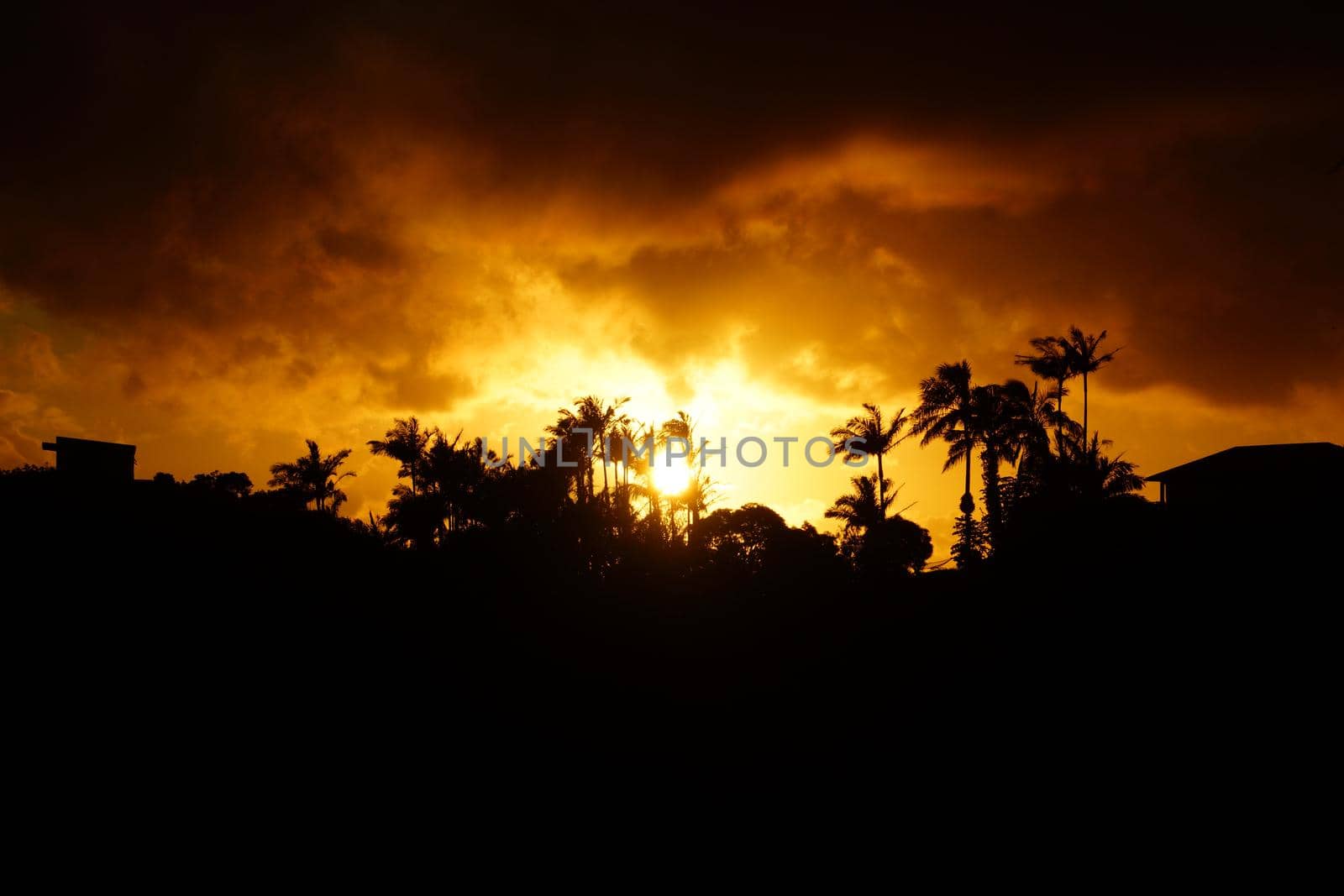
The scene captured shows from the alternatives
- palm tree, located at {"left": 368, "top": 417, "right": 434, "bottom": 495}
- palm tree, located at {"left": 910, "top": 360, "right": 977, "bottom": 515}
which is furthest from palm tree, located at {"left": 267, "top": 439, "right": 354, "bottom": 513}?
palm tree, located at {"left": 910, "top": 360, "right": 977, "bottom": 515}

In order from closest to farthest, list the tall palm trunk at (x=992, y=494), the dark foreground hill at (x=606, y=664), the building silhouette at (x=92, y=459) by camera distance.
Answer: the dark foreground hill at (x=606, y=664), the building silhouette at (x=92, y=459), the tall palm trunk at (x=992, y=494)

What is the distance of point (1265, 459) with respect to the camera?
37469mm

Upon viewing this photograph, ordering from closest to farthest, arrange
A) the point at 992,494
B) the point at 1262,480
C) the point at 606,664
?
1. the point at 606,664
2. the point at 1262,480
3. the point at 992,494

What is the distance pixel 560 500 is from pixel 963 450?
2395cm

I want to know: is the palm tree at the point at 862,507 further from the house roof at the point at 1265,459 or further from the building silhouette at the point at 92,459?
the building silhouette at the point at 92,459

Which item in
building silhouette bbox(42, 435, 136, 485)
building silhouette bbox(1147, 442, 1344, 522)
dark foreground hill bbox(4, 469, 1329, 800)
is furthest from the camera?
building silhouette bbox(1147, 442, 1344, 522)

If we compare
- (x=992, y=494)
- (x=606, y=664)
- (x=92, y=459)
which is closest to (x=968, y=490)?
(x=992, y=494)

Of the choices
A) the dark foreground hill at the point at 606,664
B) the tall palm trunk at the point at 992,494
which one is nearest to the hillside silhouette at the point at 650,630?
the dark foreground hill at the point at 606,664

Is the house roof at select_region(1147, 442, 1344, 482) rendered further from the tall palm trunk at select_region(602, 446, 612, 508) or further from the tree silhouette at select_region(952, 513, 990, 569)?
the tall palm trunk at select_region(602, 446, 612, 508)

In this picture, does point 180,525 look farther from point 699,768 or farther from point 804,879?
point 804,879

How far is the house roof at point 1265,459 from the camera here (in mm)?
36625

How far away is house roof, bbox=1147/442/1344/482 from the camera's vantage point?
3662 centimetres

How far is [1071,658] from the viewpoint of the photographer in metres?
20.1

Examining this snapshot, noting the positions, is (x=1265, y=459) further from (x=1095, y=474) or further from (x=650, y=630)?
(x=650, y=630)
